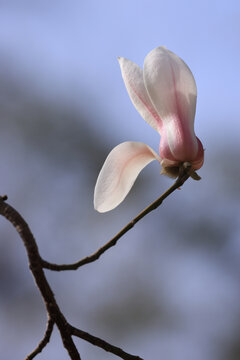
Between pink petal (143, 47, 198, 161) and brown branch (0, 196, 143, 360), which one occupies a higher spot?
pink petal (143, 47, 198, 161)

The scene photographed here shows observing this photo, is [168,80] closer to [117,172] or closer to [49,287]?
[117,172]

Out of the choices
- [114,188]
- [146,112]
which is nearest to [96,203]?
[114,188]

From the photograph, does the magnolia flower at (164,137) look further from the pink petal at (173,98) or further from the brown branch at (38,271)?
the brown branch at (38,271)

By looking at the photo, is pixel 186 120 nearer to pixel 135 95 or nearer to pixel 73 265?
pixel 135 95

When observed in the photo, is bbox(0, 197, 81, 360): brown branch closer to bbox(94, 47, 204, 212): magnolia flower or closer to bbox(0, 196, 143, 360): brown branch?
bbox(0, 196, 143, 360): brown branch

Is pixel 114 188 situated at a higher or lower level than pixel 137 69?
lower

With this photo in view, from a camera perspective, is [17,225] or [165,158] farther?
[165,158]

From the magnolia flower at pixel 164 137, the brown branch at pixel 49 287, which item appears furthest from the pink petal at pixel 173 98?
the brown branch at pixel 49 287

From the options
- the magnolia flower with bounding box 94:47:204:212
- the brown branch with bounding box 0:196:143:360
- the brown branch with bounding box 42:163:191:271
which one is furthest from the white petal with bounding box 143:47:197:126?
the brown branch with bounding box 0:196:143:360
